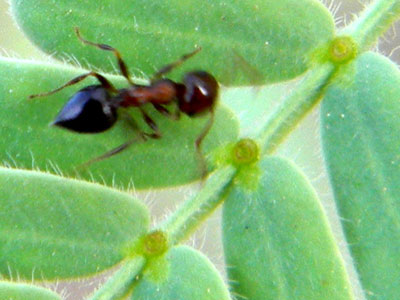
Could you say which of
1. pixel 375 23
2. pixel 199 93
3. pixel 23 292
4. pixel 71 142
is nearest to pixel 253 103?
pixel 199 93

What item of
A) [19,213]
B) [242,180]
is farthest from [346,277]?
[19,213]

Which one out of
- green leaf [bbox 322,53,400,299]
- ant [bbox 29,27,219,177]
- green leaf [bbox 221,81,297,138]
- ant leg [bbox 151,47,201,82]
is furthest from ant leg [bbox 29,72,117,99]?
green leaf [bbox 322,53,400,299]

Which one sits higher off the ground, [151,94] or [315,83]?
[315,83]

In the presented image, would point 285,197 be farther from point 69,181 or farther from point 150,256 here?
point 69,181

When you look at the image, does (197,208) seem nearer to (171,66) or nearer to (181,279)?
(181,279)

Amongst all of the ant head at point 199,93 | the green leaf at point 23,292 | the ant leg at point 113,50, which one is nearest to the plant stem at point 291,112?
the ant head at point 199,93

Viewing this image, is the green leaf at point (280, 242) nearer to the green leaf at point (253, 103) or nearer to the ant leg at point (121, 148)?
the green leaf at point (253, 103)

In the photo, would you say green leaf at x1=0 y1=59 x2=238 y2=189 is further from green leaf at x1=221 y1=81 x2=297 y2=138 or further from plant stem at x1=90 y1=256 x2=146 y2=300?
plant stem at x1=90 y1=256 x2=146 y2=300
